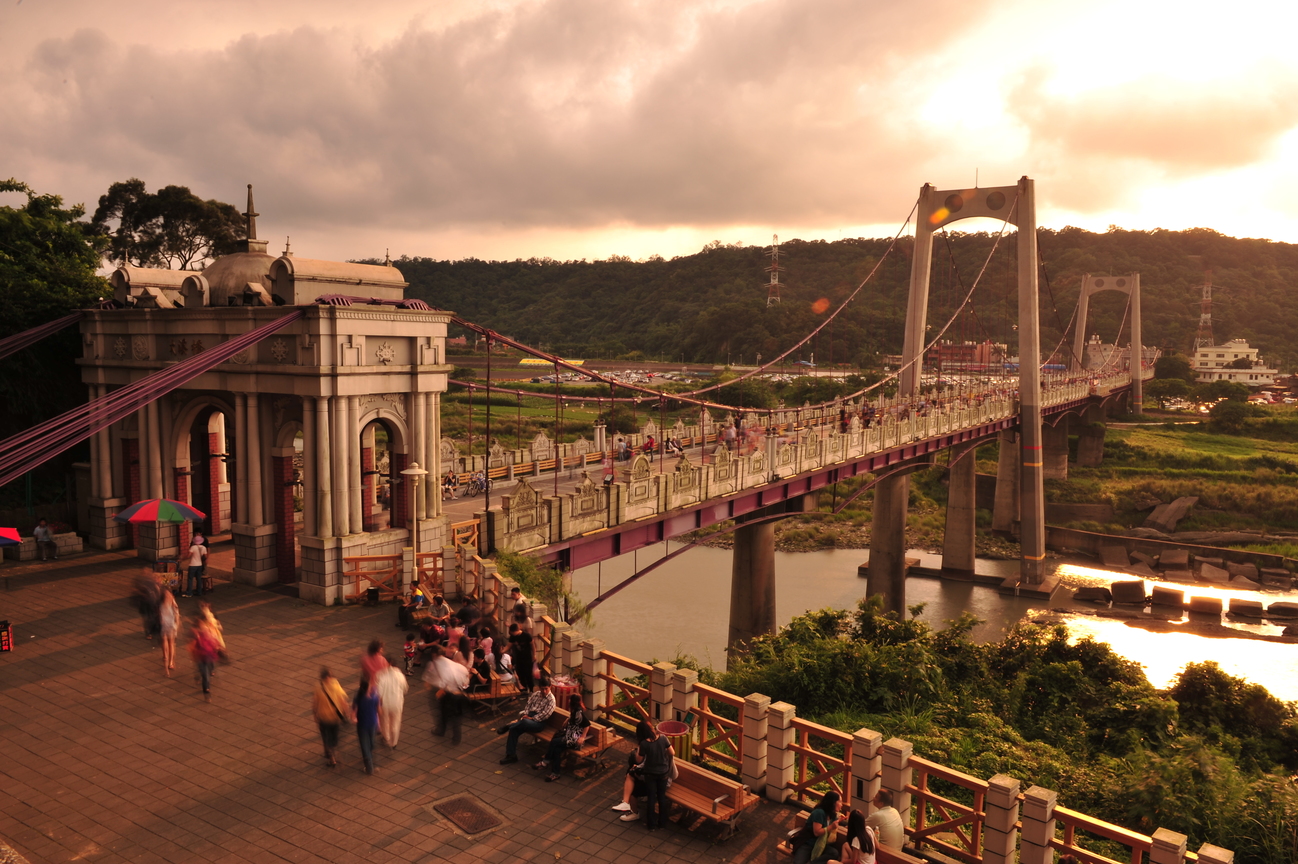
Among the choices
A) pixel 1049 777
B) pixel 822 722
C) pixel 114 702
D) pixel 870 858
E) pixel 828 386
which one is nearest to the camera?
pixel 870 858

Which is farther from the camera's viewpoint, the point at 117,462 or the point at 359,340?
the point at 117,462

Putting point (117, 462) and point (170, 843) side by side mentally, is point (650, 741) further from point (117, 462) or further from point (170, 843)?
point (117, 462)

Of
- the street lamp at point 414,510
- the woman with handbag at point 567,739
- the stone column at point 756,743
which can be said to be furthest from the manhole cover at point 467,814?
the street lamp at point 414,510

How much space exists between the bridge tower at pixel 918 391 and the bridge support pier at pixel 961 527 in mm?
56

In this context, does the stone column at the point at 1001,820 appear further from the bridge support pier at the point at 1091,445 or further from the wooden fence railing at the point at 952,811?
the bridge support pier at the point at 1091,445

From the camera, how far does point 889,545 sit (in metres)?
43.7

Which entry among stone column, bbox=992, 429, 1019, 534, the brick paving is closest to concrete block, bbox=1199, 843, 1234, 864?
the brick paving

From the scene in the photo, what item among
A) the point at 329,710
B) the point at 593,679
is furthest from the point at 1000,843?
the point at 329,710

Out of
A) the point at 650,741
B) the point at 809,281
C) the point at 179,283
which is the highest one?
the point at 809,281

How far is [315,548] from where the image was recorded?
19719 millimetres

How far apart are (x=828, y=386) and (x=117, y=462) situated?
62.0 metres

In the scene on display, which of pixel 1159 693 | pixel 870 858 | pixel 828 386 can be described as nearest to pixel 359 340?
pixel 870 858

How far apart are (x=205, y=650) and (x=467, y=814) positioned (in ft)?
19.5

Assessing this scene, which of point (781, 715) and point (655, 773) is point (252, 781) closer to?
point (655, 773)
